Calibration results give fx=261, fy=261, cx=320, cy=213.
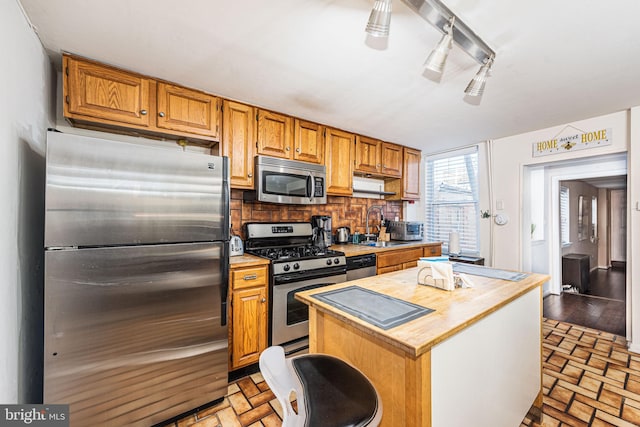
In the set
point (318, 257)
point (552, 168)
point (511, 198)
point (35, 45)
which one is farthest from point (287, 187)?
point (552, 168)

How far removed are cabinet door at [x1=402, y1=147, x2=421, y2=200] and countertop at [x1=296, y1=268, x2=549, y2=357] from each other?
7.55ft

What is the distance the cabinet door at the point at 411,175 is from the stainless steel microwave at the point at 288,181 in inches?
62.6

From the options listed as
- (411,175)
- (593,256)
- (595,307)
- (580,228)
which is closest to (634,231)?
(595,307)

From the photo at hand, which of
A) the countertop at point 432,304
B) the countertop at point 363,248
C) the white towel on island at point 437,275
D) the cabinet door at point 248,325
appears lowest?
the cabinet door at point 248,325

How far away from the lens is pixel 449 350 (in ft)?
3.34

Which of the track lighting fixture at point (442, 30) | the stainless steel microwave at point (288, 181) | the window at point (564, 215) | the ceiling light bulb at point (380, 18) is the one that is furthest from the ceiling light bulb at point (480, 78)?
the window at point (564, 215)

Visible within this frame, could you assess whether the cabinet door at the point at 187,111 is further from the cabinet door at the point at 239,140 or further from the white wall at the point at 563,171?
the white wall at the point at 563,171

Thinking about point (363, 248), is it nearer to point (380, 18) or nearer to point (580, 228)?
point (380, 18)

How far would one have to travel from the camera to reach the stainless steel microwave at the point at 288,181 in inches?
99.4

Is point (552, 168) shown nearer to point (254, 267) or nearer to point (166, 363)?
point (254, 267)

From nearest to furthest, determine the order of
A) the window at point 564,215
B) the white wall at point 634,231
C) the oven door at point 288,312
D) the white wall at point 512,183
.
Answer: the oven door at point 288,312
the white wall at point 634,231
the white wall at point 512,183
the window at point 564,215

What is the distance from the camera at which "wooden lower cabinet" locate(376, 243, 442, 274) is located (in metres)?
3.12

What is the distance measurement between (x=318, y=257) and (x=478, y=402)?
62.5 inches

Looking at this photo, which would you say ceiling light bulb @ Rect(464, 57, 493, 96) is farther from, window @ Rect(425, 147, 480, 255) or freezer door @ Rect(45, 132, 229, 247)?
window @ Rect(425, 147, 480, 255)
